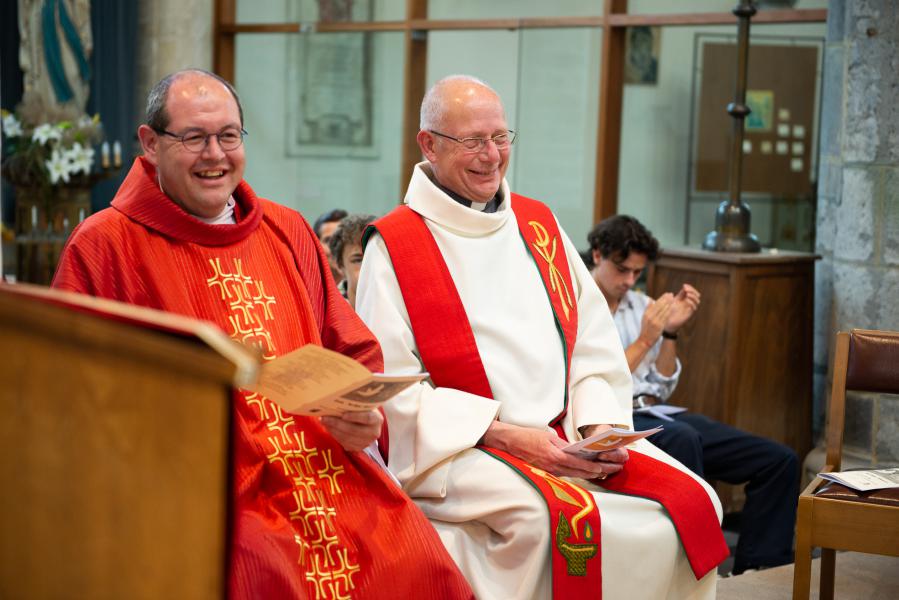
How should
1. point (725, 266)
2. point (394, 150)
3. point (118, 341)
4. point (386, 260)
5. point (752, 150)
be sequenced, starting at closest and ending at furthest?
1. point (118, 341)
2. point (386, 260)
3. point (725, 266)
4. point (752, 150)
5. point (394, 150)

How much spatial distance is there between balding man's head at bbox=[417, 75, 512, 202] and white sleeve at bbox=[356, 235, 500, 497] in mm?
346

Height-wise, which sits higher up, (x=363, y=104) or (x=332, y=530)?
(x=363, y=104)

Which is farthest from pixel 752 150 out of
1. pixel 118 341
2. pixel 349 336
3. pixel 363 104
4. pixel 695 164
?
pixel 118 341

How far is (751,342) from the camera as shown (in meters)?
4.95

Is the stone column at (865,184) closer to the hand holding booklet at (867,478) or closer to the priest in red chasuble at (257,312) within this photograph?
the hand holding booklet at (867,478)

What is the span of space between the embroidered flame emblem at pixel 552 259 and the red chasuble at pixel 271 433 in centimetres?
79

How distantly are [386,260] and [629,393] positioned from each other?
0.86 meters

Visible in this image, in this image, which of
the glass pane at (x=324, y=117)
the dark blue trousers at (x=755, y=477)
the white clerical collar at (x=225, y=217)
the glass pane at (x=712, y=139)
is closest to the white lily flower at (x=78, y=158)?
the glass pane at (x=324, y=117)

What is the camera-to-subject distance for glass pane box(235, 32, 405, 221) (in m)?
8.23

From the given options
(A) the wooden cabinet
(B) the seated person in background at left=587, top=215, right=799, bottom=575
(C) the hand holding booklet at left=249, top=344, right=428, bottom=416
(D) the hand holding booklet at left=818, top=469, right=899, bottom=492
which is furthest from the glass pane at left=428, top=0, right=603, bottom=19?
(C) the hand holding booklet at left=249, top=344, right=428, bottom=416

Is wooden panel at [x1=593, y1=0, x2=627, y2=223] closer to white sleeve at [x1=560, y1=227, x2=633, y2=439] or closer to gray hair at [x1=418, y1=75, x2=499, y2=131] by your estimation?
white sleeve at [x1=560, y1=227, x2=633, y2=439]

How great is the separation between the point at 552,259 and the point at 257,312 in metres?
1.08

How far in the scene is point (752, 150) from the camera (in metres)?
6.42

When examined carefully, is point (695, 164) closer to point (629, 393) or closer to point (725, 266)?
point (725, 266)
